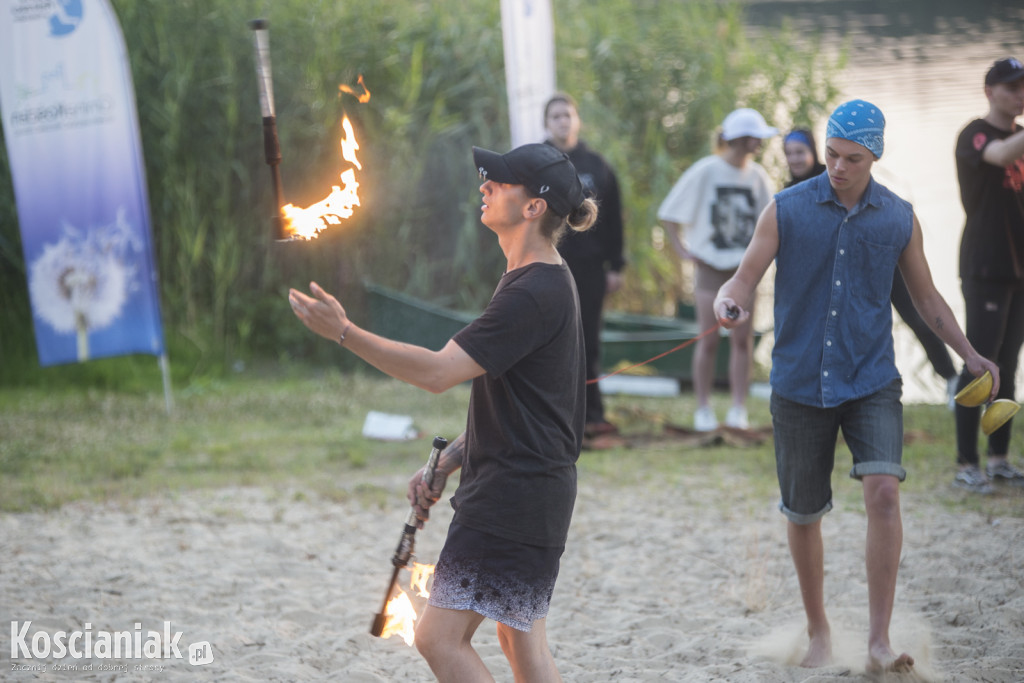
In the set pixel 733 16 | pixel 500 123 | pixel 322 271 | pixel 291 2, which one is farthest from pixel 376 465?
pixel 733 16

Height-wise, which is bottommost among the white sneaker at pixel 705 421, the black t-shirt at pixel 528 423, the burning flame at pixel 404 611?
the white sneaker at pixel 705 421

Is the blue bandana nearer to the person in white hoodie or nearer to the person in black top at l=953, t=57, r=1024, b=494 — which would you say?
the person in black top at l=953, t=57, r=1024, b=494

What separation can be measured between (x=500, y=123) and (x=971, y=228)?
6.30 metres

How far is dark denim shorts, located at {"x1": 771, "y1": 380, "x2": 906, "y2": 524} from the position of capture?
3410mm

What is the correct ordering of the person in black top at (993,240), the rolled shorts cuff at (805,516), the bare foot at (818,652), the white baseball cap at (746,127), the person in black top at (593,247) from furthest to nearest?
1. the white baseball cap at (746,127)
2. the person in black top at (593,247)
3. the person in black top at (993,240)
4. the bare foot at (818,652)
5. the rolled shorts cuff at (805,516)

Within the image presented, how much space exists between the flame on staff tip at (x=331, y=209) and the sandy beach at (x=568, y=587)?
5.71 ft

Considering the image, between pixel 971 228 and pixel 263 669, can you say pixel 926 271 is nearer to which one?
pixel 971 228

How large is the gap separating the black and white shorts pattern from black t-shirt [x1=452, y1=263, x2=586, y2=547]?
0.11ft

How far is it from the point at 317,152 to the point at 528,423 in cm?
877

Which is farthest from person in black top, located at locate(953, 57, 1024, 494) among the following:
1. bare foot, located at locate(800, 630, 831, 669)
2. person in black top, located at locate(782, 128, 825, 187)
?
bare foot, located at locate(800, 630, 831, 669)

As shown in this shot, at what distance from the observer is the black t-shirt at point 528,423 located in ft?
8.75

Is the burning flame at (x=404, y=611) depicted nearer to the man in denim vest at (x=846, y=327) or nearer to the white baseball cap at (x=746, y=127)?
the man in denim vest at (x=846, y=327)

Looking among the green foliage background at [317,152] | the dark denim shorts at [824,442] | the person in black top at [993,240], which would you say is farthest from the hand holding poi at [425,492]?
the green foliage background at [317,152]

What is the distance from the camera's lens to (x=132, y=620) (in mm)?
4277
